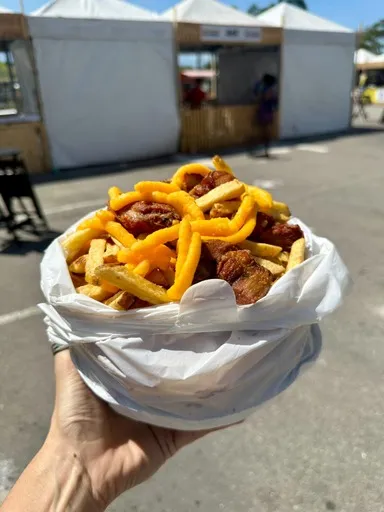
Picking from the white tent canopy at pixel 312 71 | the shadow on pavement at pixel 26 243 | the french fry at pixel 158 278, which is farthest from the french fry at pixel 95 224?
the white tent canopy at pixel 312 71

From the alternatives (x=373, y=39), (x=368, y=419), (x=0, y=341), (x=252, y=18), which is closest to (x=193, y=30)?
(x=252, y=18)

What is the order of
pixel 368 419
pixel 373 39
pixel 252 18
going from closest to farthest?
pixel 368 419 → pixel 252 18 → pixel 373 39

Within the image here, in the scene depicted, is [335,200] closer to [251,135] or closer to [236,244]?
[236,244]

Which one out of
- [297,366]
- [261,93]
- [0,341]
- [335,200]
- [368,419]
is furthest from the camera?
[261,93]

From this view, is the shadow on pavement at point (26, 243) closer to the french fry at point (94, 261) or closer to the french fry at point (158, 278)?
the french fry at point (94, 261)

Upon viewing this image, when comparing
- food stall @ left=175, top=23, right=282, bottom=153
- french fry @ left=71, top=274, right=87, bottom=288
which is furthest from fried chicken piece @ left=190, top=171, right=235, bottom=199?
food stall @ left=175, top=23, right=282, bottom=153

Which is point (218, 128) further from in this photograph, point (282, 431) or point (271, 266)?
point (271, 266)

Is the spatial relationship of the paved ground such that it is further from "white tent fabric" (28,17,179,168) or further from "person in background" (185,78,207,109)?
"person in background" (185,78,207,109)
